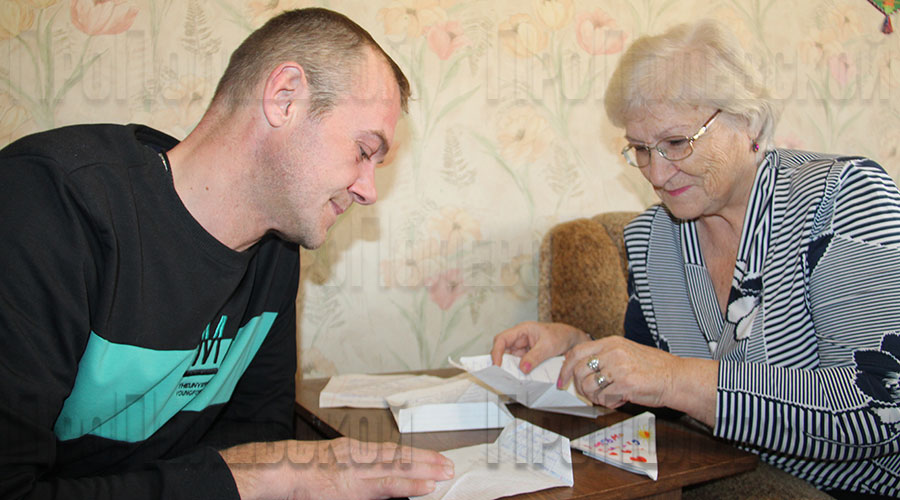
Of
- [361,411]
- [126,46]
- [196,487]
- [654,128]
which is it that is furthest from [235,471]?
[126,46]

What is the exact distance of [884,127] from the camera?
104 inches

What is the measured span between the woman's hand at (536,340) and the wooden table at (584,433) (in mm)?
140

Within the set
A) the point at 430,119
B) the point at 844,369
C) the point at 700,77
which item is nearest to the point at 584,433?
the point at 844,369

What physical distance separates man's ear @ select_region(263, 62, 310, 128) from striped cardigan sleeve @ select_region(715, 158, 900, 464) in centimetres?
85

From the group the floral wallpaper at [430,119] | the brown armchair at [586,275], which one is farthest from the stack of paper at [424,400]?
the brown armchair at [586,275]

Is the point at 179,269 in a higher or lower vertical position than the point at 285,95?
lower

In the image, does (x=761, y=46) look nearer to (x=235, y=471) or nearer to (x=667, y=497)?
(x=667, y=497)

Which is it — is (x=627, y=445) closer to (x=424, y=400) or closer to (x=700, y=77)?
(x=424, y=400)

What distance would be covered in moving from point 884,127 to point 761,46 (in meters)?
0.73

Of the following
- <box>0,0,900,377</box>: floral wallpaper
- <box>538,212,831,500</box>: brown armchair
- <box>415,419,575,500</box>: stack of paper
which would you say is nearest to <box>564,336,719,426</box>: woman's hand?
<box>415,419,575,500</box>: stack of paper

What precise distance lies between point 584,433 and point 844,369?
45cm

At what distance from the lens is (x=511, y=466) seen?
3.31ft

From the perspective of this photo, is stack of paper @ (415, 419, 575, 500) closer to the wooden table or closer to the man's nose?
the wooden table

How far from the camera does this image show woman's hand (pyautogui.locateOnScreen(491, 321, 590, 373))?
4.77 feet
